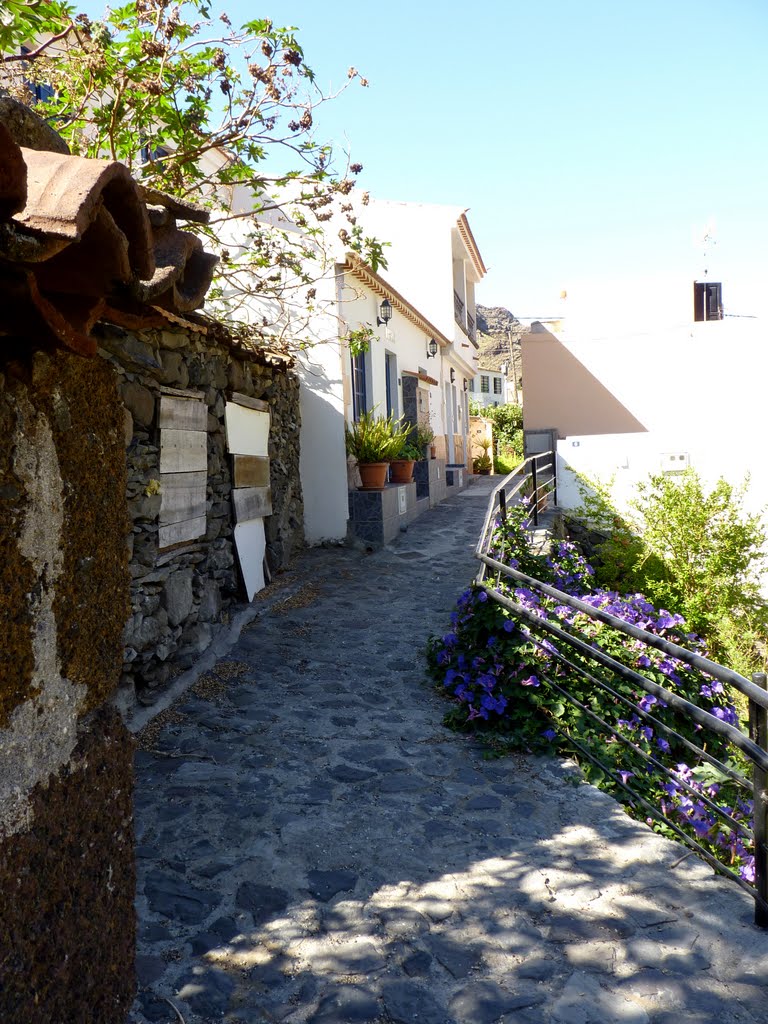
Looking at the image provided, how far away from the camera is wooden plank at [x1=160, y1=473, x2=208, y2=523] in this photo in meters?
5.44

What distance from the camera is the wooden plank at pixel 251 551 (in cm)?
717

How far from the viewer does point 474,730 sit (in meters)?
4.95

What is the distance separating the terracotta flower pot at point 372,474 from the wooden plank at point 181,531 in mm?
4027

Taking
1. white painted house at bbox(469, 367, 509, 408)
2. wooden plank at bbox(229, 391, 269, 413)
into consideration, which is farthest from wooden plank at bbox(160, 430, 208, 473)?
white painted house at bbox(469, 367, 509, 408)

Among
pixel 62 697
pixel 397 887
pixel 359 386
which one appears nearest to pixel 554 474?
pixel 359 386

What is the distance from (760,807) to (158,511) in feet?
13.1

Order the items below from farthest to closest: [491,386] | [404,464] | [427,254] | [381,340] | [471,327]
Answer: [491,386] → [471,327] → [427,254] → [381,340] → [404,464]

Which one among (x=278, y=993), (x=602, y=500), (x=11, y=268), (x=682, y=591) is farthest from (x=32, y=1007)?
(x=602, y=500)

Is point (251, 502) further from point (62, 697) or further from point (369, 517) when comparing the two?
point (62, 697)

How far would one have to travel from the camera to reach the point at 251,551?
24.6ft

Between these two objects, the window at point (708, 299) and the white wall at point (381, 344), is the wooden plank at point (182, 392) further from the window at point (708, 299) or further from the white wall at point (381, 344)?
the window at point (708, 299)

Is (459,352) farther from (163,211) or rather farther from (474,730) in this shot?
(163,211)

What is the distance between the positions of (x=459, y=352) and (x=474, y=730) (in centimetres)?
1528

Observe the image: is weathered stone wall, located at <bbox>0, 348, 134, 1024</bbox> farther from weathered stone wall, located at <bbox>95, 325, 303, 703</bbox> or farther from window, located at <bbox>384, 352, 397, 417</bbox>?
window, located at <bbox>384, 352, 397, 417</bbox>
